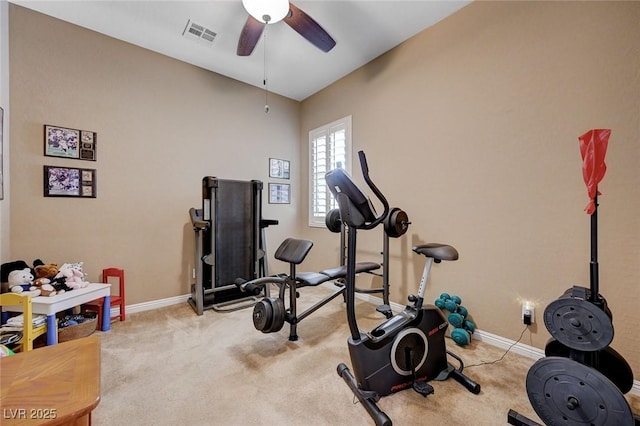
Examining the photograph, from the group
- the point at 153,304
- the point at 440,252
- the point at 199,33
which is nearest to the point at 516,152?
the point at 440,252

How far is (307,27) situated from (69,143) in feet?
8.20

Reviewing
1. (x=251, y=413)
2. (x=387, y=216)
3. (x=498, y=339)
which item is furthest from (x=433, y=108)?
(x=251, y=413)

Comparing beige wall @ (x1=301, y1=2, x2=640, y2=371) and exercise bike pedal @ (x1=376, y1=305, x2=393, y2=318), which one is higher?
beige wall @ (x1=301, y1=2, x2=640, y2=371)

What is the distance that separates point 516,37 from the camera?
6.90ft

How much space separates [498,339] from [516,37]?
2457mm

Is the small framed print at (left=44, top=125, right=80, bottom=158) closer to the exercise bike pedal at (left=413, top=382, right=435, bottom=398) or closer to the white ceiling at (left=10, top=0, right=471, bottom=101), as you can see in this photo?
the white ceiling at (left=10, top=0, right=471, bottom=101)

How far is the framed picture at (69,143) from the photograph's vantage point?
8.05 feet

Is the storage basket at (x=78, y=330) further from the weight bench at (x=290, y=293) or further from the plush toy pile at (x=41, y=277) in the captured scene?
the weight bench at (x=290, y=293)

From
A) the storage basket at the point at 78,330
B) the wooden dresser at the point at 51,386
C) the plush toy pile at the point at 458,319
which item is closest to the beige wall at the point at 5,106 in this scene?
the storage basket at the point at 78,330

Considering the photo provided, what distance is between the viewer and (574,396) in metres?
1.19

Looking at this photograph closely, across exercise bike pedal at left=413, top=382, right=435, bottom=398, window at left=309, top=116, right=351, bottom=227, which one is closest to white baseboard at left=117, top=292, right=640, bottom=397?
exercise bike pedal at left=413, top=382, right=435, bottom=398

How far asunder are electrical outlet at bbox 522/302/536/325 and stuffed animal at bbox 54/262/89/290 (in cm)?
371

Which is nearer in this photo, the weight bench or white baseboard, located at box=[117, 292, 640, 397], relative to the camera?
white baseboard, located at box=[117, 292, 640, 397]

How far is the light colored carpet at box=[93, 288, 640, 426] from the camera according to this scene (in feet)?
4.73
